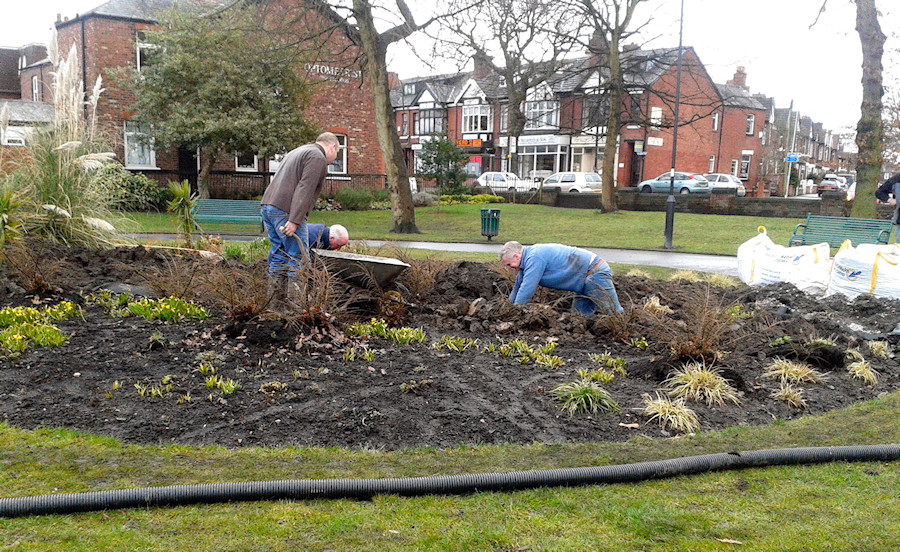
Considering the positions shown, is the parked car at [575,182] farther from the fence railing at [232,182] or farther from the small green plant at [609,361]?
the small green plant at [609,361]

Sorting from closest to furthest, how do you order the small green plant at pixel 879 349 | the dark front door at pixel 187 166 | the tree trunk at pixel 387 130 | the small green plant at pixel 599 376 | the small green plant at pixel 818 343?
the small green plant at pixel 599 376 → the small green plant at pixel 818 343 → the small green plant at pixel 879 349 → the tree trunk at pixel 387 130 → the dark front door at pixel 187 166

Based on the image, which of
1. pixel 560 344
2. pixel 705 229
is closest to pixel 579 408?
→ pixel 560 344

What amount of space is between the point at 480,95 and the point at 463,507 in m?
55.6

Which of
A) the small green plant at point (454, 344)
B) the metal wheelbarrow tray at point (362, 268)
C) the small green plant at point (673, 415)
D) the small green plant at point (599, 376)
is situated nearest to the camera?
the small green plant at point (673, 415)

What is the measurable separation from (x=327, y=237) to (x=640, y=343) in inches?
144

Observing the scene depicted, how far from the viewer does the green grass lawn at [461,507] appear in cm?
314

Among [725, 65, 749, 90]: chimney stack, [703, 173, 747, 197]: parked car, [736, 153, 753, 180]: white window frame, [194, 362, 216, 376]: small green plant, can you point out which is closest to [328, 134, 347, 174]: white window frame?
[703, 173, 747, 197]: parked car

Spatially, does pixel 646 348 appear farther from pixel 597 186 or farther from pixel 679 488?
pixel 597 186

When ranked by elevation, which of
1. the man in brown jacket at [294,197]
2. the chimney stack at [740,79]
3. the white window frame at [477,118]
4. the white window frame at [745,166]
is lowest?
the man in brown jacket at [294,197]

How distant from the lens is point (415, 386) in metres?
5.12

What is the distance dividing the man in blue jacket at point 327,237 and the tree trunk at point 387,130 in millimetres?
12030

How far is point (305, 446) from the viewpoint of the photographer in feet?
14.0

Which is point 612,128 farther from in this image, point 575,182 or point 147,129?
point 147,129

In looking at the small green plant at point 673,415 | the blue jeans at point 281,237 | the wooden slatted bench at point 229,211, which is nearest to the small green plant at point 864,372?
the small green plant at point 673,415
